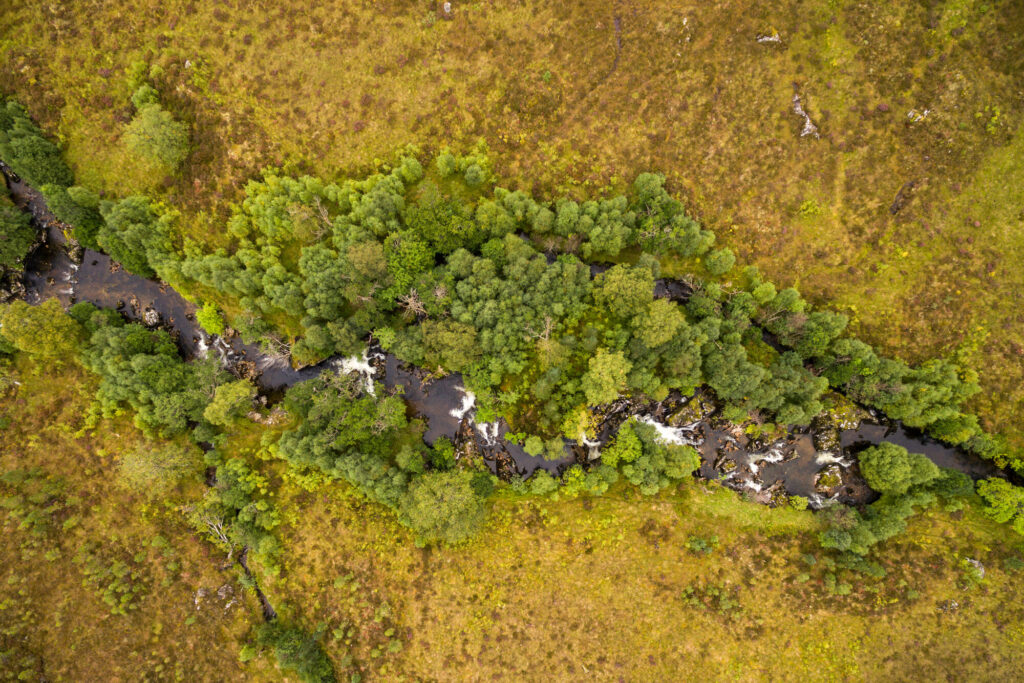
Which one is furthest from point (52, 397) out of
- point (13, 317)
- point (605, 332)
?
point (605, 332)

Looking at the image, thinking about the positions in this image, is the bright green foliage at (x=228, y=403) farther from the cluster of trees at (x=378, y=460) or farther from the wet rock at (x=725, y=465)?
the wet rock at (x=725, y=465)

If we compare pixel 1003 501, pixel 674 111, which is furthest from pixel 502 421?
pixel 1003 501

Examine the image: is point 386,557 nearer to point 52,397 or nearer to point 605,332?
point 605,332

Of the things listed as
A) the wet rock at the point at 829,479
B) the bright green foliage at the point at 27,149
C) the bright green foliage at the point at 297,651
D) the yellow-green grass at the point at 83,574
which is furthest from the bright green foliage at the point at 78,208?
the wet rock at the point at 829,479

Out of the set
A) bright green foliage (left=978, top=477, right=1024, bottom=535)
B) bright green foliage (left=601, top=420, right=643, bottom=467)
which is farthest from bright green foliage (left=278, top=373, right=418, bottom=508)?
bright green foliage (left=978, top=477, right=1024, bottom=535)

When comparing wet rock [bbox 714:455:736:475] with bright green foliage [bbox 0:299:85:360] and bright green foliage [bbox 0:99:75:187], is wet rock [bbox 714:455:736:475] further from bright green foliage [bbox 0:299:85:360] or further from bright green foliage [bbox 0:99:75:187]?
bright green foliage [bbox 0:99:75:187]
